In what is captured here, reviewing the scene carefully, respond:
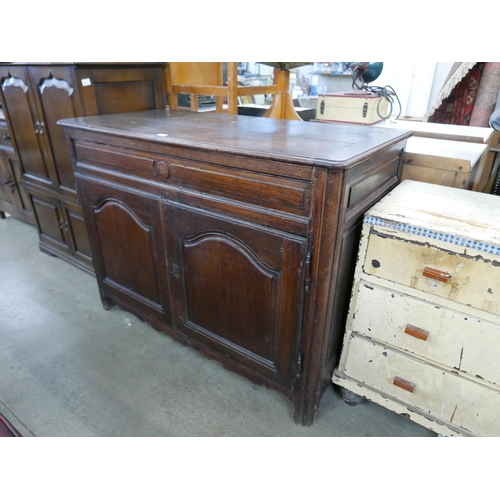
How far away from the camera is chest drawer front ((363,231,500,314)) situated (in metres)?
0.93

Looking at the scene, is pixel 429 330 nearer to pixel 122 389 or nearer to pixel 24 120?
pixel 122 389

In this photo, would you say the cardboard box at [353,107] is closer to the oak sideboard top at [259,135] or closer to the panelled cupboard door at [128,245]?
the oak sideboard top at [259,135]

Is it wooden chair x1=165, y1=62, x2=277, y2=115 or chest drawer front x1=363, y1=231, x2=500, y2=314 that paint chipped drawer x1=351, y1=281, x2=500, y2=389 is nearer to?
chest drawer front x1=363, y1=231, x2=500, y2=314

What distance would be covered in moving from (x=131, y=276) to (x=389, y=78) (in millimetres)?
2273

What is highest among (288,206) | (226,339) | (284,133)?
(284,133)

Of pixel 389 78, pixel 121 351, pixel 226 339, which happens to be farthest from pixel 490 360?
pixel 389 78

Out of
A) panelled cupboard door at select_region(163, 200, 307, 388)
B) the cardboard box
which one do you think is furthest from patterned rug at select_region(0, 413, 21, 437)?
the cardboard box

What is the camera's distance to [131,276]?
1.62 meters

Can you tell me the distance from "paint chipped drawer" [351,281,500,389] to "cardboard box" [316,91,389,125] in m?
1.01

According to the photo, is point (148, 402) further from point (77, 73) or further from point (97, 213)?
point (77, 73)

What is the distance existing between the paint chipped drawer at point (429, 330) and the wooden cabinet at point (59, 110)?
146 centimetres

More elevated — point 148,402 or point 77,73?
point 77,73

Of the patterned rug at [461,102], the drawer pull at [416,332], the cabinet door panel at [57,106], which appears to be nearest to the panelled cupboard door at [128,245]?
the cabinet door panel at [57,106]

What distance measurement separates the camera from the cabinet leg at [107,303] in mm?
1881
